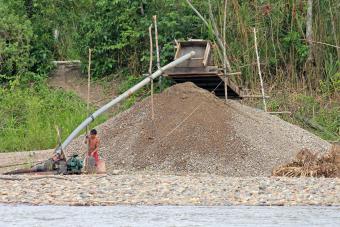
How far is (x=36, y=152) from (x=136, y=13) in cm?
708

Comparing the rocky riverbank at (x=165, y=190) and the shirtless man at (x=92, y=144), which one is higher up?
the shirtless man at (x=92, y=144)

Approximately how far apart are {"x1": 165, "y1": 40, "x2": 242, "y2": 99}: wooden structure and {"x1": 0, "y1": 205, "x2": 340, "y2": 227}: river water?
271 inches

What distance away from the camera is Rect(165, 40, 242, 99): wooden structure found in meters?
20.1

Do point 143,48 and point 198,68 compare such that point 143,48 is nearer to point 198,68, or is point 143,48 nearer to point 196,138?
point 198,68

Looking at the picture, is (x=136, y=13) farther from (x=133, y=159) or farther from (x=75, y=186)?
(x=75, y=186)

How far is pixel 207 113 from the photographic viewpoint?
785 inches

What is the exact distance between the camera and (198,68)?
20.2 m

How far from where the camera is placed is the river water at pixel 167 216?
1211 cm

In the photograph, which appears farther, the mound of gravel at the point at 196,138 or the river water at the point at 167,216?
the mound of gravel at the point at 196,138

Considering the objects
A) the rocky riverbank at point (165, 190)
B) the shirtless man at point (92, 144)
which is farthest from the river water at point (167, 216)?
the shirtless man at point (92, 144)

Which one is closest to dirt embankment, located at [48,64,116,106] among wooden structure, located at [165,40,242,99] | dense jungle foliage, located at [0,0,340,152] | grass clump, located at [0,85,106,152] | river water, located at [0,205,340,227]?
dense jungle foliage, located at [0,0,340,152]

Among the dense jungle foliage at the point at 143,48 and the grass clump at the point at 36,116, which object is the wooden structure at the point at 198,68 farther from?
the grass clump at the point at 36,116

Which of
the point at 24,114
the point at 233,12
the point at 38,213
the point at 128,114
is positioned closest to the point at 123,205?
the point at 38,213

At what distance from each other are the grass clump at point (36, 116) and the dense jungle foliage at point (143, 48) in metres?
0.03
